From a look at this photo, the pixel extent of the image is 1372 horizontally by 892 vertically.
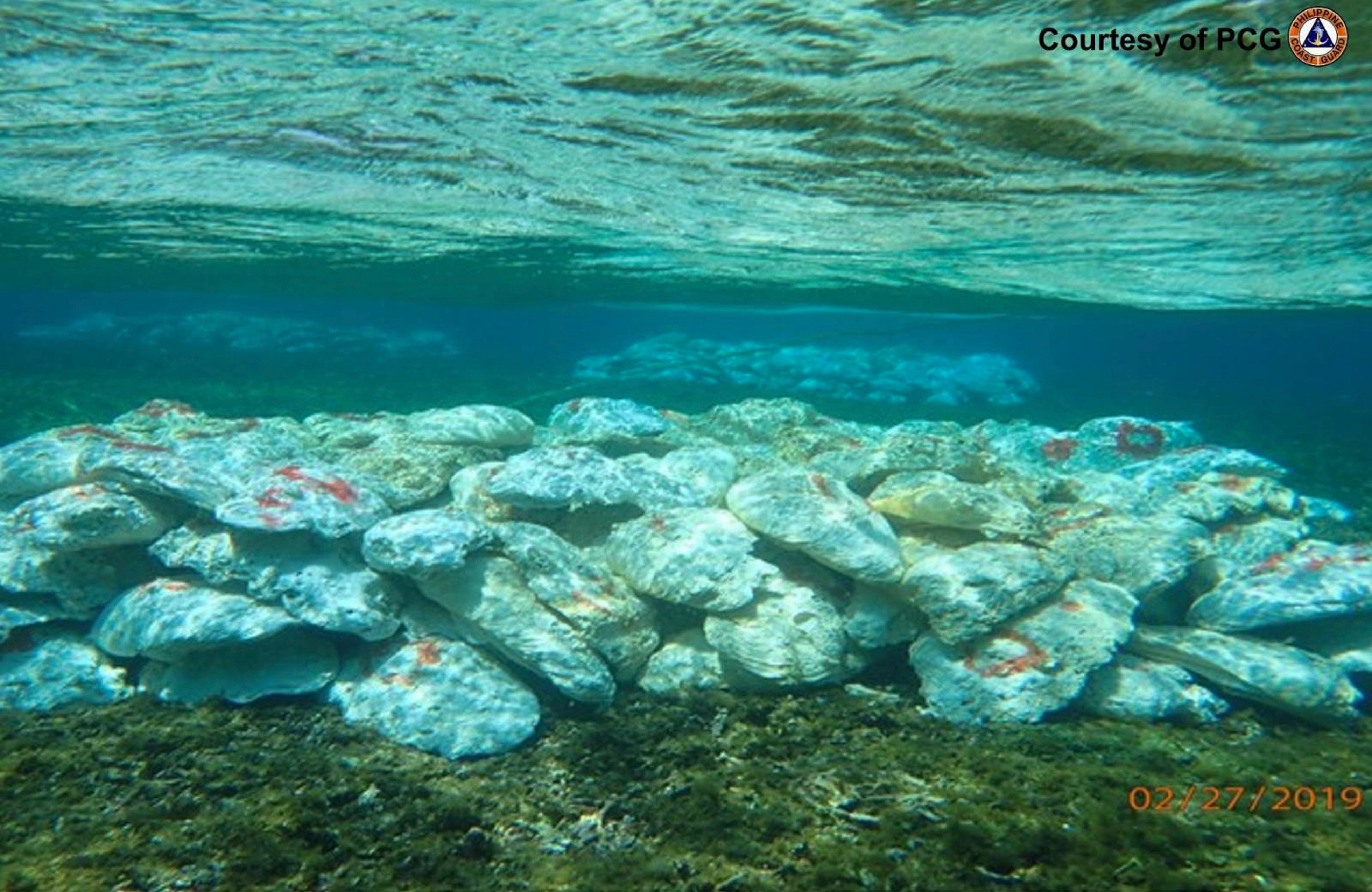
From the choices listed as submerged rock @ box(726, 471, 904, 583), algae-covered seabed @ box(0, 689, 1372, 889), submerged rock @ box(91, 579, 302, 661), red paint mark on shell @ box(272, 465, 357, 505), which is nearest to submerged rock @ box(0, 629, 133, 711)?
submerged rock @ box(91, 579, 302, 661)

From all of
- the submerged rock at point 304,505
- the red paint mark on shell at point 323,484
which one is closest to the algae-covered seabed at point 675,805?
the submerged rock at point 304,505

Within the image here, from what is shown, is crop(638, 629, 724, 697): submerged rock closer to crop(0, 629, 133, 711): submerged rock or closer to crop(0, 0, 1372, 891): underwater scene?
crop(0, 0, 1372, 891): underwater scene

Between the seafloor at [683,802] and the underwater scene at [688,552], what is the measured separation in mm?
28

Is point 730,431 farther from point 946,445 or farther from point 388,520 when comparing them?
point 388,520

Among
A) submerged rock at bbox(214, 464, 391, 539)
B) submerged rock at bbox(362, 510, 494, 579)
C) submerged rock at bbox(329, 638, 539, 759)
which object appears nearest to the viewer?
submerged rock at bbox(329, 638, 539, 759)

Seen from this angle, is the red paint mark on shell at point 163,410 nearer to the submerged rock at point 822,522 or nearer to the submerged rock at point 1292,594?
the submerged rock at point 822,522

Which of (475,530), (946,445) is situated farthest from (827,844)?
(946,445)

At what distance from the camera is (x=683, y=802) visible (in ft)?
12.8

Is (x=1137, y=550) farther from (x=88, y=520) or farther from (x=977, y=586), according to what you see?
(x=88, y=520)
